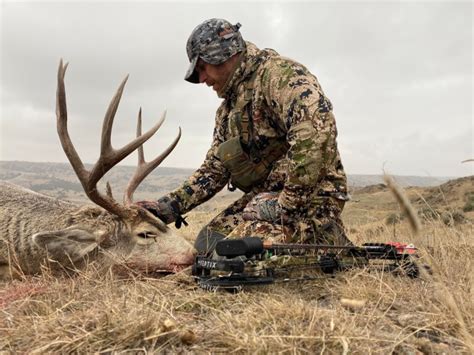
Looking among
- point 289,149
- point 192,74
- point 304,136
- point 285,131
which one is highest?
point 192,74

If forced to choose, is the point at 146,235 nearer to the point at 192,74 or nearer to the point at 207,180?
the point at 207,180

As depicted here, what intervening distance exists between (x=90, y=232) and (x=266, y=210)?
161cm

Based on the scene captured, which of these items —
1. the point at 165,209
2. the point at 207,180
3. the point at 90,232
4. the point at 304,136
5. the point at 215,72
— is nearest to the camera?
the point at 304,136

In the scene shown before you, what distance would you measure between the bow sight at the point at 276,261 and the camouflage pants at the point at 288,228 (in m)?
0.21

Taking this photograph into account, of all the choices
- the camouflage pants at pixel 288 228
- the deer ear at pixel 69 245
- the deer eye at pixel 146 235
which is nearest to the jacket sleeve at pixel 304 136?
the camouflage pants at pixel 288 228

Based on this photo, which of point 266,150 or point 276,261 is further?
point 266,150

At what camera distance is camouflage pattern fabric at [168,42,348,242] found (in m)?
3.64

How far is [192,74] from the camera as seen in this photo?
4574 millimetres

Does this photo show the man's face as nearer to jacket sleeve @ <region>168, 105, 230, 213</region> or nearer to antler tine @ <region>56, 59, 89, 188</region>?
jacket sleeve @ <region>168, 105, 230, 213</region>

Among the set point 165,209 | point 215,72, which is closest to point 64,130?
point 165,209

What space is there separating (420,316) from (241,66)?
2.85 meters

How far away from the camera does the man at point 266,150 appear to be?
367 centimetres

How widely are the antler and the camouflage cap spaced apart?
2.58 feet

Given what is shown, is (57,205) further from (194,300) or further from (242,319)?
(242,319)
